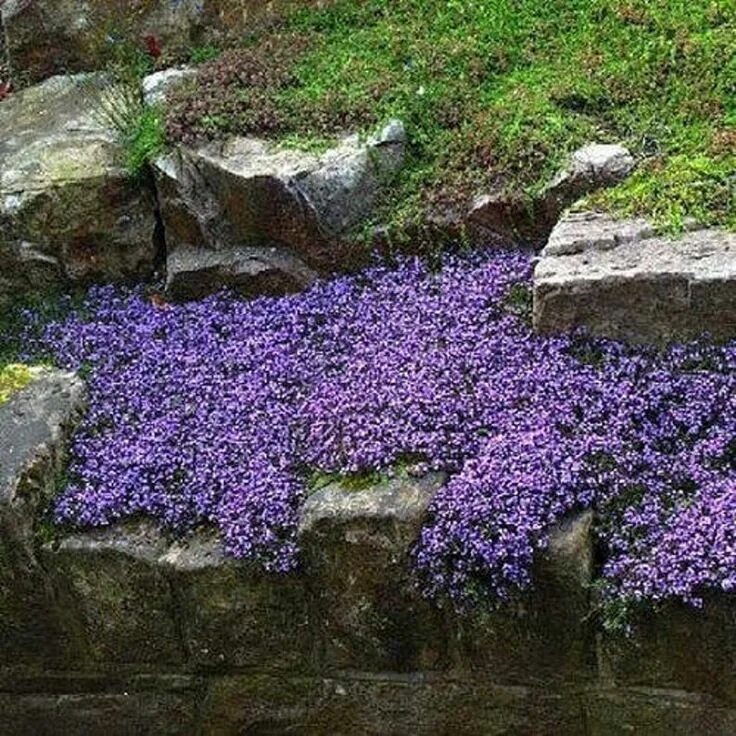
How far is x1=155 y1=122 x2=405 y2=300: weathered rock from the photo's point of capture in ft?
15.7

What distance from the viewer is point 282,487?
3.76 metres

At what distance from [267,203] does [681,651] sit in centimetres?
248

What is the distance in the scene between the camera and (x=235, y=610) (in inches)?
147

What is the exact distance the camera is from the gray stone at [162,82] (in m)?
5.50

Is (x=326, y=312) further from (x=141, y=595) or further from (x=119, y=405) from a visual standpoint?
(x=141, y=595)

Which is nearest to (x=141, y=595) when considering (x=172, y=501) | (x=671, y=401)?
(x=172, y=501)

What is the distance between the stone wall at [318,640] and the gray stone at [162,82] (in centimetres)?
191

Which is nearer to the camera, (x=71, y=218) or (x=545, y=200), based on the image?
(x=545, y=200)

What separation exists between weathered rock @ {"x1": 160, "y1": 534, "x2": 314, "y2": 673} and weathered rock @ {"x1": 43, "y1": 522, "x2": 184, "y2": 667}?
0.06 metres

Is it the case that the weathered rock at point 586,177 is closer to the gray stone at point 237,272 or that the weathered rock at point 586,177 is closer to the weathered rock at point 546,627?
the gray stone at point 237,272

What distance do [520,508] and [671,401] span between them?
66cm

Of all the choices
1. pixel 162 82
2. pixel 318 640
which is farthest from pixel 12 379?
pixel 162 82

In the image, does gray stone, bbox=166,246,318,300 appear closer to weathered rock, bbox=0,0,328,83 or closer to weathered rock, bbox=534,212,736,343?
weathered rock, bbox=534,212,736,343

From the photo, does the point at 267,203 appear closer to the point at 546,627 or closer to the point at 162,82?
the point at 162,82
